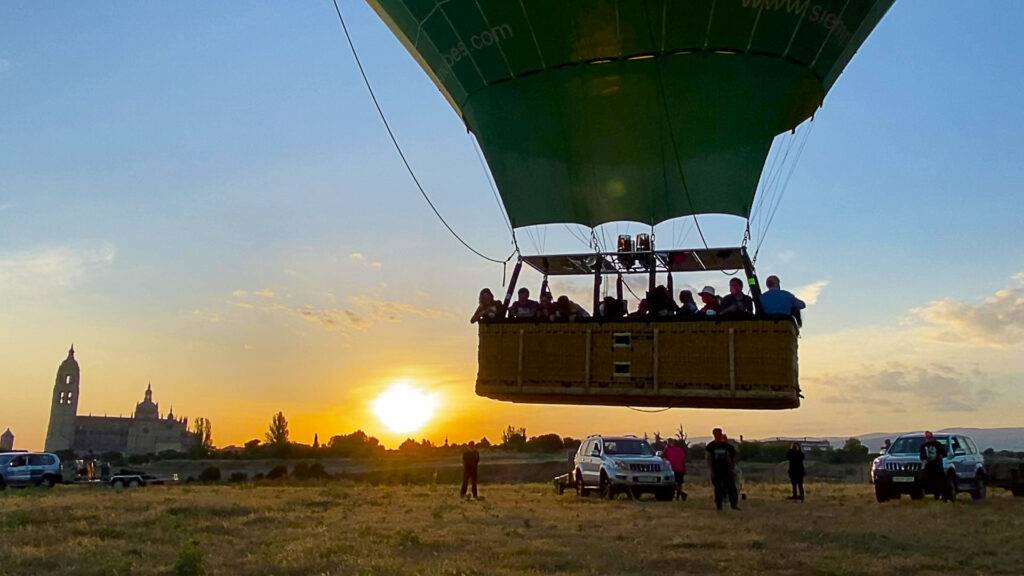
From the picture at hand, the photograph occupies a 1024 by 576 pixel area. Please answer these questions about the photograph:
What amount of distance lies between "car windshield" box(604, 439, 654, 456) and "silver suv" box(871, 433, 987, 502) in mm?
4882

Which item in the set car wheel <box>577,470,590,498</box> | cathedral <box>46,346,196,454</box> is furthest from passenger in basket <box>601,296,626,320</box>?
cathedral <box>46,346,196,454</box>

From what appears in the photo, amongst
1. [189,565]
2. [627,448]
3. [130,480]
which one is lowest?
[130,480]

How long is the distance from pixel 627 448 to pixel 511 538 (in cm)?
871

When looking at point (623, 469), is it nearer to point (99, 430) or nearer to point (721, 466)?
point (721, 466)

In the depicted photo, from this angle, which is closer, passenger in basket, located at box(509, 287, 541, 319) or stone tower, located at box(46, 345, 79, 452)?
passenger in basket, located at box(509, 287, 541, 319)

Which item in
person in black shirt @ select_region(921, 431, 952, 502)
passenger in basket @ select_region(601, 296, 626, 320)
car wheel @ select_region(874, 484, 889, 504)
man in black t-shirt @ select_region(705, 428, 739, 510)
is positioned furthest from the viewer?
car wheel @ select_region(874, 484, 889, 504)

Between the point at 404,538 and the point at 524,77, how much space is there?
24.0 ft

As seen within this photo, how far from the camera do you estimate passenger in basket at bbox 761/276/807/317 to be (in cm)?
1127

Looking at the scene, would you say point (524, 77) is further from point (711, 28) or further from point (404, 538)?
point (404, 538)

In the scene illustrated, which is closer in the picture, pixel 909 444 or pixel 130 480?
pixel 909 444

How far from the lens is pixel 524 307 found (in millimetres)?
12547

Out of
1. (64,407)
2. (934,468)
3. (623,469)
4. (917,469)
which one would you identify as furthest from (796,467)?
(64,407)

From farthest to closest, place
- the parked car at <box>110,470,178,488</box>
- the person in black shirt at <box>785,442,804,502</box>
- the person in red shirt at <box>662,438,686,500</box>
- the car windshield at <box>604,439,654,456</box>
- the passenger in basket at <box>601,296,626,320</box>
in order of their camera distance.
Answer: the parked car at <box>110,470,178,488</box> → the person in red shirt at <box>662,438,686,500</box> → the car windshield at <box>604,439,654,456</box> → the person in black shirt at <box>785,442,804,502</box> → the passenger in basket at <box>601,296,626,320</box>

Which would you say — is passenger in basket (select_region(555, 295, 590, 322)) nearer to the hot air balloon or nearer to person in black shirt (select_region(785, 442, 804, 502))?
the hot air balloon
